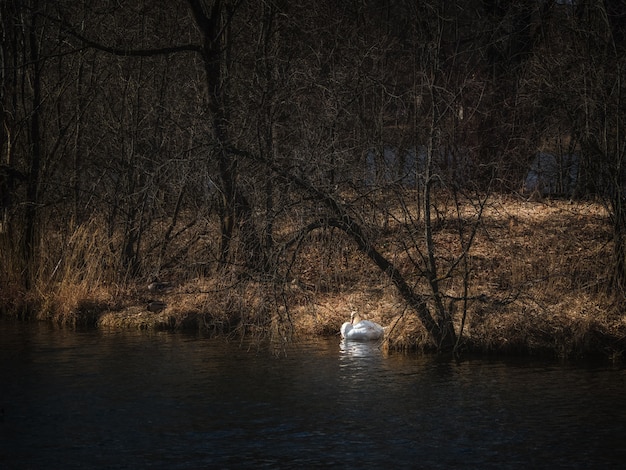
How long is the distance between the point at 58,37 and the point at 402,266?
Result: 27.9ft

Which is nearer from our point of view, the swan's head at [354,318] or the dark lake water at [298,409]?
the dark lake water at [298,409]

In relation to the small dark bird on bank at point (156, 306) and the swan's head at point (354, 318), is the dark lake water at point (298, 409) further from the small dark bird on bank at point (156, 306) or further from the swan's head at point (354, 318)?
the small dark bird on bank at point (156, 306)

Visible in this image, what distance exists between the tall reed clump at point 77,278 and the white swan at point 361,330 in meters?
5.28

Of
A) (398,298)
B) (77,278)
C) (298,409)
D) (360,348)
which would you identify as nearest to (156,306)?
(77,278)

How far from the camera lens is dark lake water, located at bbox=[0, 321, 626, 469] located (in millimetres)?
10547

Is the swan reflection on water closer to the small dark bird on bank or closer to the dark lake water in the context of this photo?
the dark lake water

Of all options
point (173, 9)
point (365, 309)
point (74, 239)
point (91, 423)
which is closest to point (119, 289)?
point (74, 239)

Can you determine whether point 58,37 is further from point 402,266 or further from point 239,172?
point 402,266

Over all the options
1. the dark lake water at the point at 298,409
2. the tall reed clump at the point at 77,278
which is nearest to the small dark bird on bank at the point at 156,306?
the tall reed clump at the point at 77,278

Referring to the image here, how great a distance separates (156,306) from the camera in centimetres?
1956

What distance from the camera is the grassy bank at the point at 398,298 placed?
1582 cm

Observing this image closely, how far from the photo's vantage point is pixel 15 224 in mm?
21750

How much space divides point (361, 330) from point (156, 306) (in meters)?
4.65

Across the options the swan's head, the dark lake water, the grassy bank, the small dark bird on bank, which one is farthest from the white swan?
the small dark bird on bank
